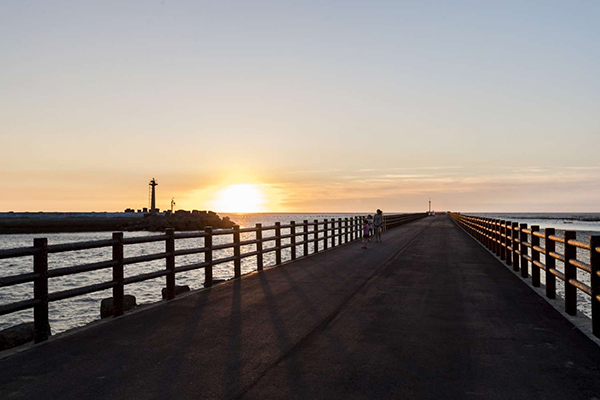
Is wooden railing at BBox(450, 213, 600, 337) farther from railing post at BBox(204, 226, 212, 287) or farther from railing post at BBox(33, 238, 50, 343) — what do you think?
railing post at BBox(33, 238, 50, 343)

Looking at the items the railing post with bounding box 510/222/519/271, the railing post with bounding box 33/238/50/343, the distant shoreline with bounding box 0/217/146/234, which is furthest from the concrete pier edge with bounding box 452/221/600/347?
the distant shoreline with bounding box 0/217/146/234

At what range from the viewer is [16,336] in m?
8.44

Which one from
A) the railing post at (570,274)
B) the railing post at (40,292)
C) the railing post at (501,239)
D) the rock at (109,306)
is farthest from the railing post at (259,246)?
the railing post at (501,239)

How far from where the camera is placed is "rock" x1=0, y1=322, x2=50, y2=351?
8.14 meters

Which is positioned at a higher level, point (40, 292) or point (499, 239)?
point (40, 292)

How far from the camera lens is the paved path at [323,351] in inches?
194

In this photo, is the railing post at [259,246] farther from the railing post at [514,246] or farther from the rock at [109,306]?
the railing post at [514,246]

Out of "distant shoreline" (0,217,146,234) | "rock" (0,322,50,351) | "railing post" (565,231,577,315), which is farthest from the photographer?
"distant shoreline" (0,217,146,234)

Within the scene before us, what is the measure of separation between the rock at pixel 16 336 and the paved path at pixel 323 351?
1591mm

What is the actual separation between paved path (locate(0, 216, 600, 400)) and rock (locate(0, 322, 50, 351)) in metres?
1.59

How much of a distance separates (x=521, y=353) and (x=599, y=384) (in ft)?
3.82

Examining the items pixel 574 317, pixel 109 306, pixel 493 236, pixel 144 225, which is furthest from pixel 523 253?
pixel 144 225

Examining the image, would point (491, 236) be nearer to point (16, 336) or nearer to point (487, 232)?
point (487, 232)

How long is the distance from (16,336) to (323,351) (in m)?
5.58
